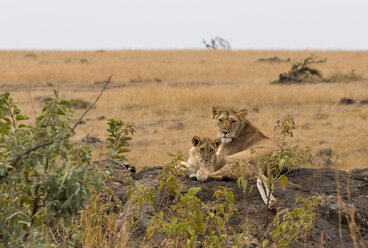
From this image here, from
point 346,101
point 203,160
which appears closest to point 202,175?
point 203,160

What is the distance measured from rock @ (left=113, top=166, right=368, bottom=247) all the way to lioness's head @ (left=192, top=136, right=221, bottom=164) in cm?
24

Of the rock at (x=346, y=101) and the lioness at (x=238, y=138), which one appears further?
the rock at (x=346, y=101)

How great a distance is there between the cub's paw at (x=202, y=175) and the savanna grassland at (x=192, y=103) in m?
1.13

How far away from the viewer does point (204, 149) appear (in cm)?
595

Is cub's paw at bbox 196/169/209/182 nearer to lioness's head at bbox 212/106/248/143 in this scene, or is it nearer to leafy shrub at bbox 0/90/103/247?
lioness's head at bbox 212/106/248/143

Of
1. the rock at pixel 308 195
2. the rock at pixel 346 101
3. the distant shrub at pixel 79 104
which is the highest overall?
the rock at pixel 308 195

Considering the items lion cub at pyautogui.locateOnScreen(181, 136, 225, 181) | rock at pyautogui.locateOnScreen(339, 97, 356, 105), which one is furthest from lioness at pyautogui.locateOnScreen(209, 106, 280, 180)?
rock at pyautogui.locateOnScreen(339, 97, 356, 105)

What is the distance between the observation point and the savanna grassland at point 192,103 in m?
12.6

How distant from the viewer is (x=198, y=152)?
600 cm

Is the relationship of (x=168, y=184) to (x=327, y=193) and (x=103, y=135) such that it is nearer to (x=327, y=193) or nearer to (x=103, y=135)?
(x=327, y=193)

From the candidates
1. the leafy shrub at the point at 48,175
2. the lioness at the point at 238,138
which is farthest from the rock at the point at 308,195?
the leafy shrub at the point at 48,175

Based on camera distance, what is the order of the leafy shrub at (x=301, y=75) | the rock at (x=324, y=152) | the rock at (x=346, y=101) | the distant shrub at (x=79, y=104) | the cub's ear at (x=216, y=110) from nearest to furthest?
the cub's ear at (x=216, y=110)
the rock at (x=324, y=152)
the distant shrub at (x=79, y=104)
the rock at (x=346, y=101)
the leafy shrub at (x=301, y=75)

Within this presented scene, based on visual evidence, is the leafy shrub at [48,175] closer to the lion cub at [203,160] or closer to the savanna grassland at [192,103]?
the savanna grassland at [192,103]

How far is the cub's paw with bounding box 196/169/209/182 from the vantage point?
598 cm
